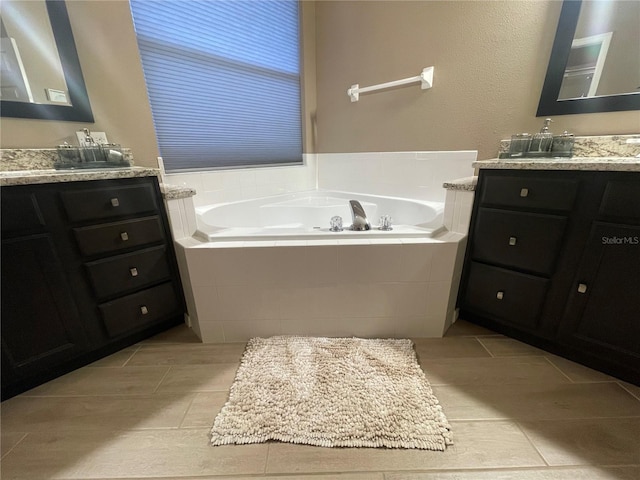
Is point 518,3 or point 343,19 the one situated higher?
point 343,19

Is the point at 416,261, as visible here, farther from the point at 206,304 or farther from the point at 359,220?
the point at 206,304

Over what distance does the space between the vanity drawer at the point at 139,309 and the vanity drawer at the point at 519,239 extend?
1574 mm

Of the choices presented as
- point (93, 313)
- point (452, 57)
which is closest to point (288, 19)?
point (452, 57)

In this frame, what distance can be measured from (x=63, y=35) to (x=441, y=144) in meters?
2.14

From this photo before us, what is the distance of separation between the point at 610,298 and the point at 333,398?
3.68ft

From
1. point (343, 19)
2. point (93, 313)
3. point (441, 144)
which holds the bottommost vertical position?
point (93, 313)

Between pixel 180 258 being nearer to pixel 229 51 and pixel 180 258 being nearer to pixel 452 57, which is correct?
pixel 229 51

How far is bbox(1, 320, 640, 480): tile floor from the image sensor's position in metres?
0.78

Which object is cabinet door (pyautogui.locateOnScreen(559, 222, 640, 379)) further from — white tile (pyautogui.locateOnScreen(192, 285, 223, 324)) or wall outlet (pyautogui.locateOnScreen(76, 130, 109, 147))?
wall outlet (pyautogui.locateOnScreen(76, 130, 109, 147))

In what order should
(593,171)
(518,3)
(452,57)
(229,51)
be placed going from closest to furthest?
(593,171), (518,3), (452,57), (229,51)

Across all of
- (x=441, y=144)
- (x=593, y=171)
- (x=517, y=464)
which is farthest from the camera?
(x=441, y=144)

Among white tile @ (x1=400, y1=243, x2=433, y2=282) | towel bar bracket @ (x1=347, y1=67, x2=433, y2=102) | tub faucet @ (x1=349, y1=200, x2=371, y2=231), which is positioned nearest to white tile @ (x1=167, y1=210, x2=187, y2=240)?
tub faucet @ (x1=349, y1=200, x2=371, y2=231)

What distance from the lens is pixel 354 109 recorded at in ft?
7.04

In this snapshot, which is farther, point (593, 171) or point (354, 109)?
point (354, 109)
